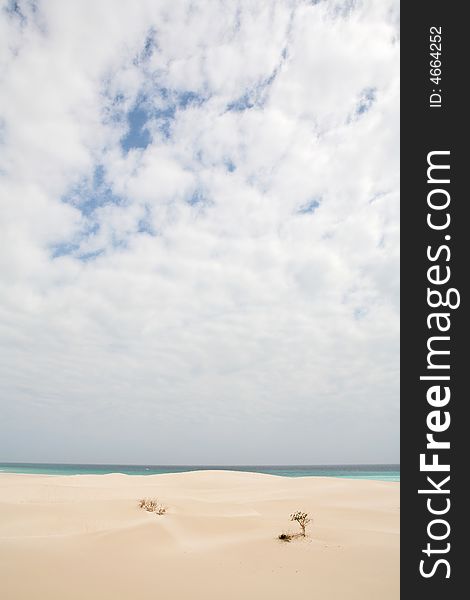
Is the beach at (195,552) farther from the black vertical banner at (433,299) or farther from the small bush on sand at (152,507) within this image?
the black vertical banner at (433,299)

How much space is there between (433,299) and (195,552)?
701 cm

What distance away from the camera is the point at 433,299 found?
207 inches

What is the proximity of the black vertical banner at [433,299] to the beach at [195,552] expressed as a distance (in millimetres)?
2297

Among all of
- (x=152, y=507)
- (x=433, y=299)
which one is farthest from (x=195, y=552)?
(x=433, y=299)

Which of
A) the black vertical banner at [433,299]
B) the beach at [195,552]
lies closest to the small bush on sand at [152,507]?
the beach at [195,552]

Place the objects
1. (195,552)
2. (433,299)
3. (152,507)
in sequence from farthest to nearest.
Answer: (152,507) < (195,552) < (433,299)

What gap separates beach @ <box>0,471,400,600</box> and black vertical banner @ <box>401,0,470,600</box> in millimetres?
2297

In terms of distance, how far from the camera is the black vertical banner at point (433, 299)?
4.93 m

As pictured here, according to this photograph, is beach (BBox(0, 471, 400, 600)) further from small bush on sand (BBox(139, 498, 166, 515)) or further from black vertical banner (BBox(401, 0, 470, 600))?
black vertical banner (BBox(401, 0, 470, 600))

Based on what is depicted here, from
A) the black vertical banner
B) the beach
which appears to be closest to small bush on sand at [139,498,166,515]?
the beach

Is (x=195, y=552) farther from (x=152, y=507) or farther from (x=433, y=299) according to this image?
(x=433, y=299)

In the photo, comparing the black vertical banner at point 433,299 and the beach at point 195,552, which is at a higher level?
the black vertical banner at point 433,299

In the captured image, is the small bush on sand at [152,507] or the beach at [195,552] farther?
the small bush on sand at [152,507]

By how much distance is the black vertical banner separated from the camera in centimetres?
493
